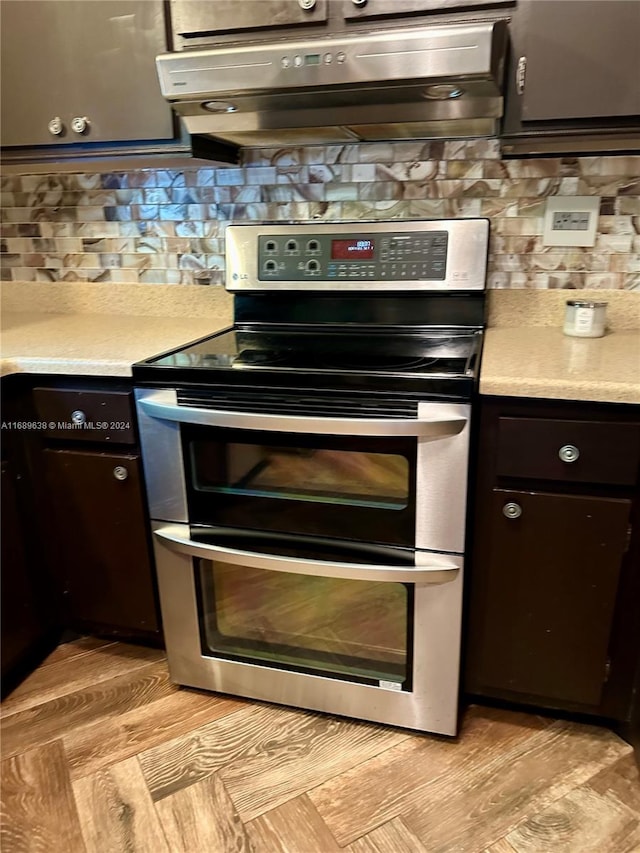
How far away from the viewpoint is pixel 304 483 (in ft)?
4.40

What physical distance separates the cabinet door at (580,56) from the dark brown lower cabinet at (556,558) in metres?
0.60

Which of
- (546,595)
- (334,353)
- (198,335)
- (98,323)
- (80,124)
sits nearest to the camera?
(546,595)

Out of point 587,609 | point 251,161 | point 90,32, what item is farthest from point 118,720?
point 90,32

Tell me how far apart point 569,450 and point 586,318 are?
1.48ft

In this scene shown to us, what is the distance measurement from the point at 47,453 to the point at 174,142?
0.82 meters

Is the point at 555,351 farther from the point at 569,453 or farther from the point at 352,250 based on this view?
the point at 352,250

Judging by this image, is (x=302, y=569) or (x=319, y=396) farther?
(x=302, y=569)

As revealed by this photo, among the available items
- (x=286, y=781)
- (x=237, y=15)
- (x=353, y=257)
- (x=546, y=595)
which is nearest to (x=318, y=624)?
(x=286, y=781)

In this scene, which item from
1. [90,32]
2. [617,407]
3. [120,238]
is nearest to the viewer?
[617,407]

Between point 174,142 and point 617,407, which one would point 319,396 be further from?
point 174,142

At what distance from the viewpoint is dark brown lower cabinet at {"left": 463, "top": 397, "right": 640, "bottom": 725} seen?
46.6 inches

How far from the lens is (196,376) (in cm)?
130

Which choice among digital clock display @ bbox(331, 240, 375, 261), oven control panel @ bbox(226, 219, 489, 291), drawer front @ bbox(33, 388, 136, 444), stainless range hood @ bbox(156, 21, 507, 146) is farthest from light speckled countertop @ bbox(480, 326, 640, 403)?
drawer front @ bbox(33, 388, 136, 444)

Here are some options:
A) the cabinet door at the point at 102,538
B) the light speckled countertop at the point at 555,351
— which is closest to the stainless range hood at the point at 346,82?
the light speckled countertop at the point at 555,351
